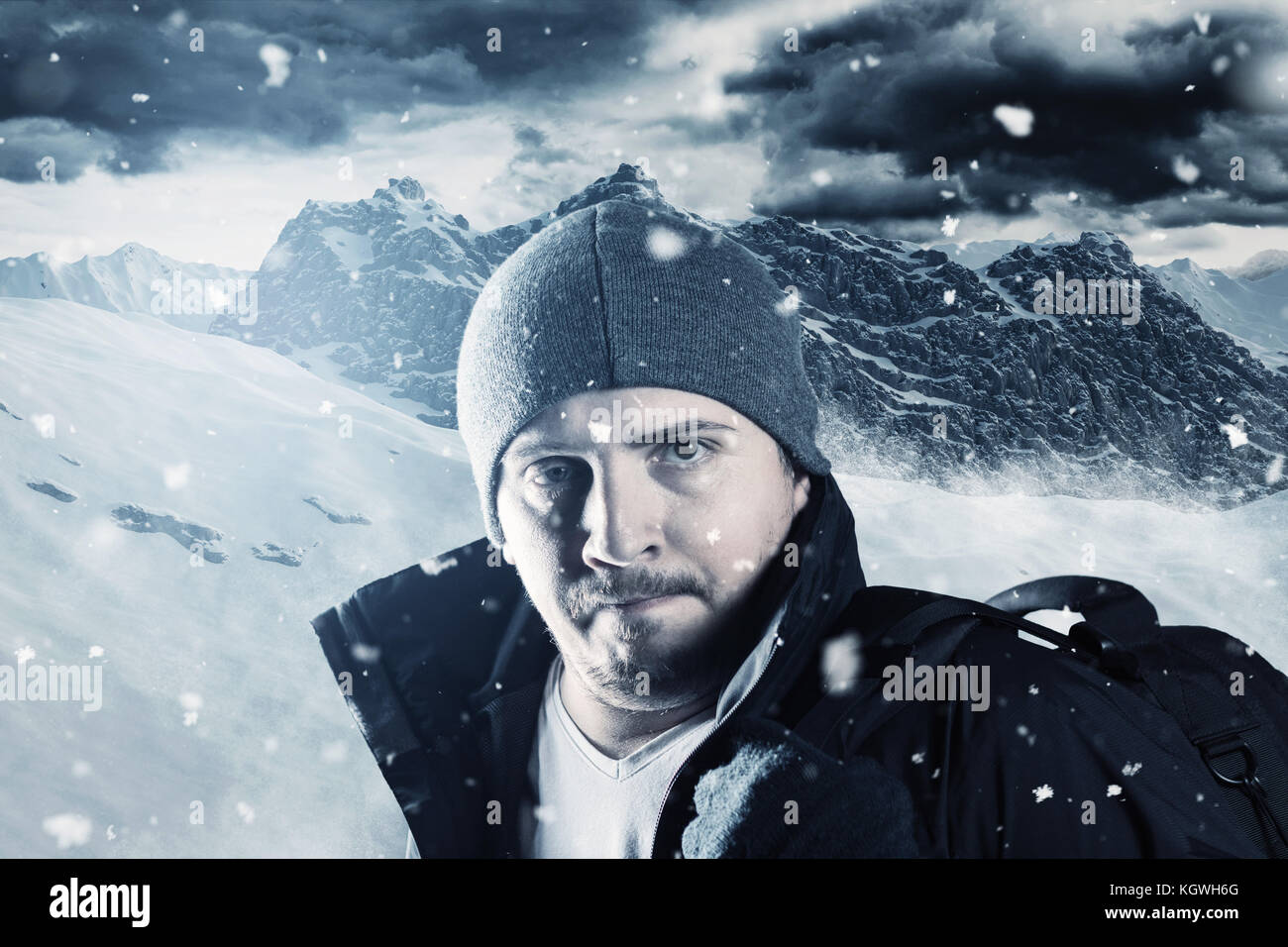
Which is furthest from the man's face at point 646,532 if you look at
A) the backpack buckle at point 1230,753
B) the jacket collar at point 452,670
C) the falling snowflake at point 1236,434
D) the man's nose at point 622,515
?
the falling snowflake at point 1236,434

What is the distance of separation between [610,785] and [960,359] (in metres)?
3.59

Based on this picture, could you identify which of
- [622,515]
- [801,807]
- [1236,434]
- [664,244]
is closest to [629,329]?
[664,244]

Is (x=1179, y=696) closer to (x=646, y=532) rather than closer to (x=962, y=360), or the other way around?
(x=646, y=532)

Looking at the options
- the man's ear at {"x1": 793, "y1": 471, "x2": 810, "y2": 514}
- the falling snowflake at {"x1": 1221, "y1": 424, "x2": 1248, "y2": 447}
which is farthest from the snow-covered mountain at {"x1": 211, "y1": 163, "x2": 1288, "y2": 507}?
the man's ear at {"x1": 793, "y1": 471, "x2": 810, "y2": 514}

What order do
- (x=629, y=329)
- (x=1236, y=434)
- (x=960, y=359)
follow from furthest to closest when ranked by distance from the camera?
(x=960, y=359) → (x=1236, y=434) → (x=629, y=329)

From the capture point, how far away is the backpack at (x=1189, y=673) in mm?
847

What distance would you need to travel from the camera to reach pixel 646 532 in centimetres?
98

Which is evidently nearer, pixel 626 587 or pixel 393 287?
pixel 626 587

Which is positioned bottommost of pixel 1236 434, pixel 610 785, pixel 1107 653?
pixel 1236 434

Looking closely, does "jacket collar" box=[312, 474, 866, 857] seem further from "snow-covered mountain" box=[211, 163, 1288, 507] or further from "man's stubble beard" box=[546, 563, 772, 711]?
"snow-covered mountain" box=[211, 163, 1288, 507]

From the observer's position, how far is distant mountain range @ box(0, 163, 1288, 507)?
3166mm

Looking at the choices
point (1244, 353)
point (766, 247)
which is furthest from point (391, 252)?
point (1244, 353)

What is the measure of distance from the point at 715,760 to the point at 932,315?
171 inches

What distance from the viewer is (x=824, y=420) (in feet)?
4.42
